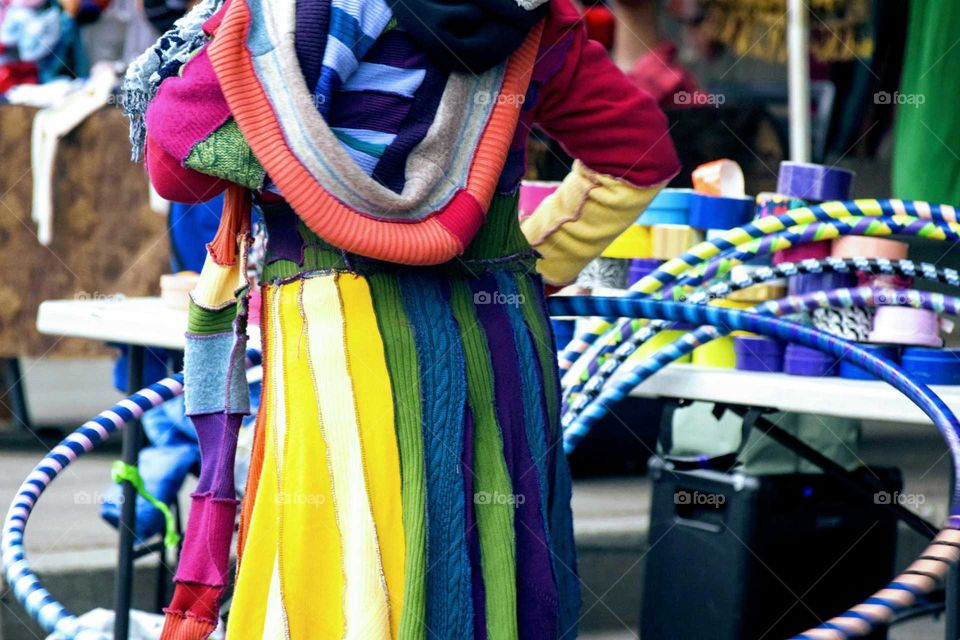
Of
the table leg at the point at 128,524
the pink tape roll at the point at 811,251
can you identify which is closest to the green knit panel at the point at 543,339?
the pink tape roll at the point at 811,251

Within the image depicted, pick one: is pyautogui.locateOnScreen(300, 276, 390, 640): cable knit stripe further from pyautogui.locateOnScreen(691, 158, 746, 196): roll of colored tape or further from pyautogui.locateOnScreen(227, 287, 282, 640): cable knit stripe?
pyautogui.locateOnScreen(691, 158, 746, 196): roll of colored tape

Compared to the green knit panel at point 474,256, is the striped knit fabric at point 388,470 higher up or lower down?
lower down

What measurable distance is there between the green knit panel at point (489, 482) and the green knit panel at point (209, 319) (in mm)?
334

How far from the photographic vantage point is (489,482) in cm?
196

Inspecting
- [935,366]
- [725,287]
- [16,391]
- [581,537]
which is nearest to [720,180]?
[725,287]

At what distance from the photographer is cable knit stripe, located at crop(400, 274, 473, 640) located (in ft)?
6.23

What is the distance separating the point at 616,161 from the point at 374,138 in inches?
20.5

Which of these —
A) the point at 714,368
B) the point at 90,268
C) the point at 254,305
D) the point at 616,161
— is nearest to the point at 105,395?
the point at 90,268

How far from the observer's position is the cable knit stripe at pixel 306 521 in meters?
1.86

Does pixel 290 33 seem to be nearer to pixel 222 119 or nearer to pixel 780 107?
pixel 222 119

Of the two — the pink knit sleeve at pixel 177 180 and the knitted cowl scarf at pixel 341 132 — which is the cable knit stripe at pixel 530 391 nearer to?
the knitted cowl scarf at pixel 341 132

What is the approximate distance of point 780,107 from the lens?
582 cm

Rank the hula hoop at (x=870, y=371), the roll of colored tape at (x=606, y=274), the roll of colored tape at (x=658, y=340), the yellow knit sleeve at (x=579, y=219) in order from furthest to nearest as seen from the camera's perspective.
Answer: the roll of colored tape at (x=606, y=274), the roll of colored tape at (x=658, y=340), the yellow knit sleeve at (x=579, y=219), the hula hoop at (x=870, y=371)

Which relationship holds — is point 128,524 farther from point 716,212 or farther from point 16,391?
point 16,391
